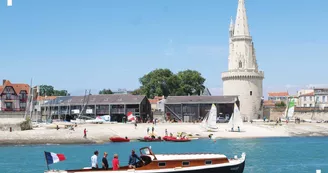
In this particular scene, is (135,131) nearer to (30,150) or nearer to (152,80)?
(30,150)

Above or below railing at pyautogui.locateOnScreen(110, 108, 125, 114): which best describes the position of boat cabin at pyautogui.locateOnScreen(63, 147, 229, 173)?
below

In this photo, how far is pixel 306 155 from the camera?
60.5 meters

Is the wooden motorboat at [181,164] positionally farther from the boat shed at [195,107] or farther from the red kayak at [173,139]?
the boat shed at [195,107]

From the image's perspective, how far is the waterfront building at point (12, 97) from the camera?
12925 cm

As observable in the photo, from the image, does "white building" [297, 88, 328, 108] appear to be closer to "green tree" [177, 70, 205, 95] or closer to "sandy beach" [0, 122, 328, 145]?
"green tree" [177, 70, 205, 95]

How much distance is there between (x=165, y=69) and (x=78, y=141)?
73.1 m

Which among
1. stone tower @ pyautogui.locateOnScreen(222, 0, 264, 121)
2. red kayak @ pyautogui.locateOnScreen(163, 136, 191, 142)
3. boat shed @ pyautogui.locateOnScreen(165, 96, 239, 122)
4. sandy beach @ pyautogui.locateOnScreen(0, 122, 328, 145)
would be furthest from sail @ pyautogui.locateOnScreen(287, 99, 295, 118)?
red kayak @ pyautogui.locateOnScreen(163, 136, 191, 142)

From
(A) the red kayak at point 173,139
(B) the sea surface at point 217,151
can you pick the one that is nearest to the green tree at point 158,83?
(A) the red kayak at point 173,139

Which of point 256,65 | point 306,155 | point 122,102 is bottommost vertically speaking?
point 306,155

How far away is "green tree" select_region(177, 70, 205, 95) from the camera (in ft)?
472

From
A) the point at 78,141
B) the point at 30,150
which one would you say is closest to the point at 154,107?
the point at 78,141

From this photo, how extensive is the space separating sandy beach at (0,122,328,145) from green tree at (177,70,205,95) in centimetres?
4162

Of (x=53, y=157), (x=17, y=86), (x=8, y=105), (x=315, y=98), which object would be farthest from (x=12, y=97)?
(x=53, y=157)

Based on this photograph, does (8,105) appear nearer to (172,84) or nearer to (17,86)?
(17,86)
